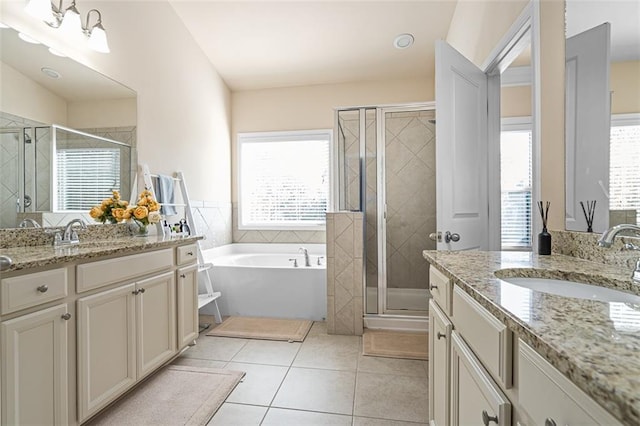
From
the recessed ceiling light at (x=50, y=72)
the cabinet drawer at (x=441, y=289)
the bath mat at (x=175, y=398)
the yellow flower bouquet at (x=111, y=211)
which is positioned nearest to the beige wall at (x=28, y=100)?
the recessed ceiling light at (x=50, y=72)

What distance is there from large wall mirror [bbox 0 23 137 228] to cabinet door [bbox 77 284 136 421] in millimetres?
687

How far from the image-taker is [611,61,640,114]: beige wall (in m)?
0.99

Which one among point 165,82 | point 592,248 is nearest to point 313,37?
point 165,82

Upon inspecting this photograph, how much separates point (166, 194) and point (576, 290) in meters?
2.87

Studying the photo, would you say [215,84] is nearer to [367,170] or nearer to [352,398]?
[367,170]

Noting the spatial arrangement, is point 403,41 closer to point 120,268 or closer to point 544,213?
point 544,213

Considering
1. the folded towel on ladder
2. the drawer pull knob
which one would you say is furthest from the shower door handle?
the folded towel on ladder

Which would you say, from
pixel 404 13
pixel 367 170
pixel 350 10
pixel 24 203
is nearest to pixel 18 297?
pixel 24 203

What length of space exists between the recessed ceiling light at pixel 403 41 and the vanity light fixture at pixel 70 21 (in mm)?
2642

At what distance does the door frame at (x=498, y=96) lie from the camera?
160 cm

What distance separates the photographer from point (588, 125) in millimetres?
1248

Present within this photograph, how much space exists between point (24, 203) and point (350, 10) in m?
2.93

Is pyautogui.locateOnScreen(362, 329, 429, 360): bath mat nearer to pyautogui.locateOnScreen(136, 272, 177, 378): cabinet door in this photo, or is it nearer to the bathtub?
the bathtub

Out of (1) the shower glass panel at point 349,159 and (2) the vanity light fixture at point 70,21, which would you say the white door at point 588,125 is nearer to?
(1) the shower glass panel at point 349,159
